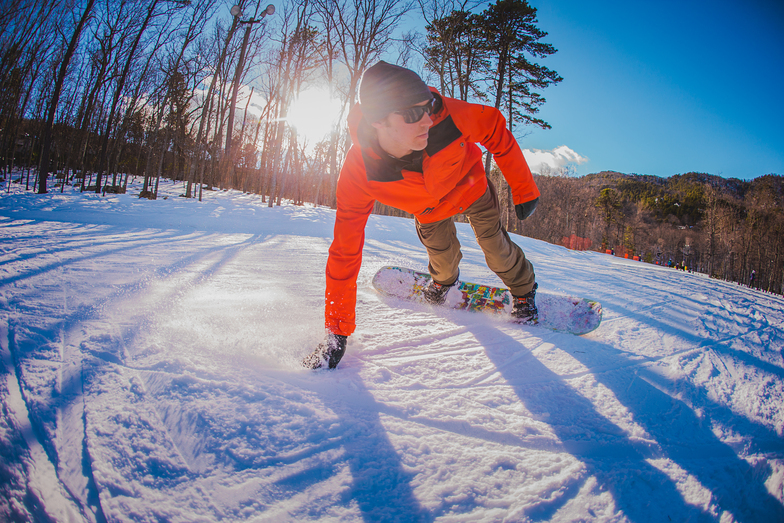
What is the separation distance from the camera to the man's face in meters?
1.23

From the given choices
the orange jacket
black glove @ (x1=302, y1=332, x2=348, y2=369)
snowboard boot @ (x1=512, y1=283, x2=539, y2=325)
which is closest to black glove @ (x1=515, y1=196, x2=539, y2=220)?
the orange jacket

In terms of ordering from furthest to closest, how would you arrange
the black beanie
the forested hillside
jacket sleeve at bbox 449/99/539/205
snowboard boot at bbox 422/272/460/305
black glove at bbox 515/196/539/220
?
the forested hillside, snowboard boot at bbox 422/272/460/305, black glove at bbox 515/196/539/220, jacket sleeve at bbox 449/99/539/205, the black beanie

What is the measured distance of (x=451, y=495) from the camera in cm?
75

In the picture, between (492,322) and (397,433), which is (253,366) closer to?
(397,433)

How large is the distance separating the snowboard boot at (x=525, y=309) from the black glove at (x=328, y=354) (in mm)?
1335

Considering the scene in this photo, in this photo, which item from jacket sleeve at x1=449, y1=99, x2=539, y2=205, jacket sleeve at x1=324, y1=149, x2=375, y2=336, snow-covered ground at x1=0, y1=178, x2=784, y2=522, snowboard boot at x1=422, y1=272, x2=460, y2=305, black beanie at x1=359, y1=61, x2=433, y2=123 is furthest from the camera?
snowboard boot at x1=422, y1=272, x2=460, y2=305

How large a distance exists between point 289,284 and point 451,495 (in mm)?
2004

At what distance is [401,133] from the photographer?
4.12ft

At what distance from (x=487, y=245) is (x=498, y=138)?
68cm

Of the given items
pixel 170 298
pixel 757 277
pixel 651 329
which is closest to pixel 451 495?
pixel 170 298

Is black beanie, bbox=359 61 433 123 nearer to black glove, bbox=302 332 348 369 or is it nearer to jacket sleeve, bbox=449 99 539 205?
jacket sleeve, bbox=449 99 539 205

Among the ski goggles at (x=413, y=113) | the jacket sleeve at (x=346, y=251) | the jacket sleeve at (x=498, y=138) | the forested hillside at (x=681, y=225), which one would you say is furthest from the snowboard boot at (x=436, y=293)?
the forested hillside at (x=681, y=225)

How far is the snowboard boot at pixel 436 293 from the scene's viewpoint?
90.4 inches

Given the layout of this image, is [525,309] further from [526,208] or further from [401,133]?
[401,133]
